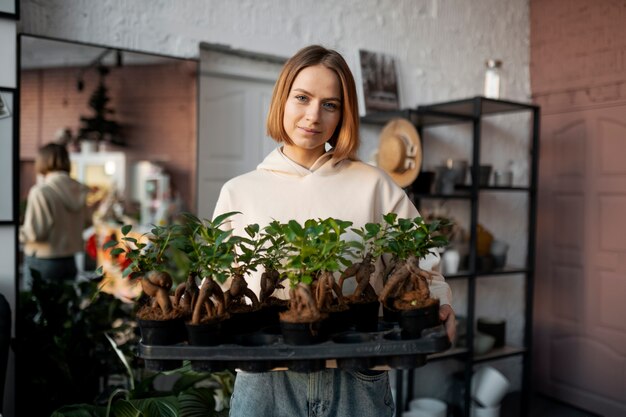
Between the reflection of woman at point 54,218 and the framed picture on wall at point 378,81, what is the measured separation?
161 cm

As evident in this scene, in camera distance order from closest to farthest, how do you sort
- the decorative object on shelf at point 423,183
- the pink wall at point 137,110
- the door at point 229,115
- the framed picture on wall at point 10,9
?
1. the framed picture on wall at point 10,9
2. the pink wall at point 137,110
3. the door at point 229,115
4. the decorative object on shelf at point 423,183

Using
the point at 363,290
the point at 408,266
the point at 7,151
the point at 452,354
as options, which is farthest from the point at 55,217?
the point at 452,354

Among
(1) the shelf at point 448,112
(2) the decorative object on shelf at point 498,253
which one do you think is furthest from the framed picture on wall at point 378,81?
(2) the decorative object on shelf at point 498,253

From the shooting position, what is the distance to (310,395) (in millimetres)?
1283

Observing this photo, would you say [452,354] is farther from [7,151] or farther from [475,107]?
[7,151]

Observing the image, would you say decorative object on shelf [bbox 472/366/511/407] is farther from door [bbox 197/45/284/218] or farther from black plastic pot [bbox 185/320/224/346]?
black plastic pot [bbox 185/320/224/346]

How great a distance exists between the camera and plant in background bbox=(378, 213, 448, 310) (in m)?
1.22

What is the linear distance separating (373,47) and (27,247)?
2.12 meters

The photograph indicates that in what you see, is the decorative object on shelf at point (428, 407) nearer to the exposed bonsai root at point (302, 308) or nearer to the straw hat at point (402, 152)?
the straw hat at point (402, 152)

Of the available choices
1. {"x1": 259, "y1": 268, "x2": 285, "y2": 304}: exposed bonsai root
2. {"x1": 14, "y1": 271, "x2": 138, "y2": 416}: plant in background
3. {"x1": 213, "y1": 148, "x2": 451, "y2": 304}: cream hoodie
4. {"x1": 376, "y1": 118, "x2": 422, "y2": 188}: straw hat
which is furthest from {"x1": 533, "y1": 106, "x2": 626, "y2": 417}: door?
{"x1": 259, "y1": 268, "x2": 285, "y2": 304}: exposed bonsai root

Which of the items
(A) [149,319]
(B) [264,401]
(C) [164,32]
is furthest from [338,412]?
(C) [164,32]

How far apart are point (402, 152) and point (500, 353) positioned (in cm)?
149

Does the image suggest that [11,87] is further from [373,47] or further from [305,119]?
[373,47]

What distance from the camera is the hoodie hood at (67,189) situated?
2392 mm
